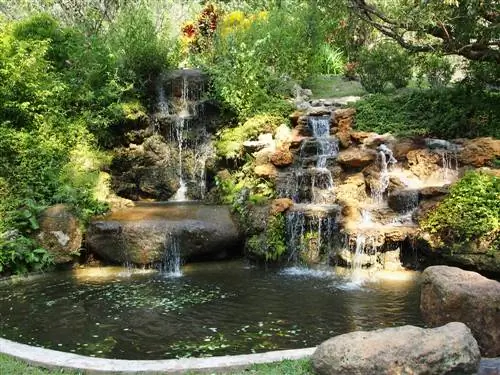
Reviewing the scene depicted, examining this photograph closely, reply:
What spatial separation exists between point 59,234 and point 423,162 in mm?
7249

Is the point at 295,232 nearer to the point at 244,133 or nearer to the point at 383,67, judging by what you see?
the point at 244,133

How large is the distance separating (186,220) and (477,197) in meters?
5.18

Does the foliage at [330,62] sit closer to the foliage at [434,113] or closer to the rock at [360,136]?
the foliage at [434,113]

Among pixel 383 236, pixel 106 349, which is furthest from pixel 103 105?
pixel 106 349

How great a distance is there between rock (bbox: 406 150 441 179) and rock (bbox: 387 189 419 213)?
107 cm

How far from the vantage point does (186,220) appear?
33.9 feet

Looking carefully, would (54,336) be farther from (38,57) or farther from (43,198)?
(38,57)

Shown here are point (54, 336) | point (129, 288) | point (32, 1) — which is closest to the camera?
point (54, 336)

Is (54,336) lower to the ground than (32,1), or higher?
lower

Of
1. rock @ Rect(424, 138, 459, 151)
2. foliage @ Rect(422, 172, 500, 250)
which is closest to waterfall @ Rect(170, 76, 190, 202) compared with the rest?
rock @ Rect(424, 138, 459, 151)

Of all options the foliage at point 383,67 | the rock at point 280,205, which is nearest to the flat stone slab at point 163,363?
the rock at point 280,205

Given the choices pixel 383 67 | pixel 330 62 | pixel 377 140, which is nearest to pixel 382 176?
pixel 377 140

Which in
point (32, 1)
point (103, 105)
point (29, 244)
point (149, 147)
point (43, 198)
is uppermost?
point (32, 1)

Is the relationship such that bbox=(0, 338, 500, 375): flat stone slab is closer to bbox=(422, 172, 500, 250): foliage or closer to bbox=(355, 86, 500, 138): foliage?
bbox=(422, 172, 500, 250): foliage
